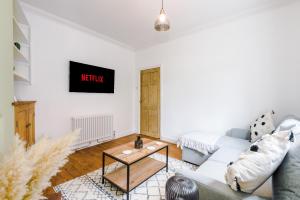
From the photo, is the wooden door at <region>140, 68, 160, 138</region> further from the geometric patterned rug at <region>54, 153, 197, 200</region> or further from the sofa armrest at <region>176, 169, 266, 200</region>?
the sofa armrest at <region>176, 169, 266, 200</region>

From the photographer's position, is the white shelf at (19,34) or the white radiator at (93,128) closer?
the white shelf at (19,34)

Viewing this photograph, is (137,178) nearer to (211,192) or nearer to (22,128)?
(211,192)

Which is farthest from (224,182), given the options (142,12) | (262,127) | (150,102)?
(150,102)

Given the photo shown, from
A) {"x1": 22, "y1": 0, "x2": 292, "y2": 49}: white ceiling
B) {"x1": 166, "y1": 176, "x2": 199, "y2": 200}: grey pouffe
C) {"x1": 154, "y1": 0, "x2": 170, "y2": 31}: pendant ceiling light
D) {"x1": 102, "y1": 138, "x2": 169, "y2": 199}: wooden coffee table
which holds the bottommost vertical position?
{"x1": 102, "y1": 138, "x2": 169, "y2": 199}: wooden coffee table

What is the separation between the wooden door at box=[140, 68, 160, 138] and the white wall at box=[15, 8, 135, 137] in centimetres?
95

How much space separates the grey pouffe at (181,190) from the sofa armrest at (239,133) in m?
2.16

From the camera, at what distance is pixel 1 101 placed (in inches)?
47.2

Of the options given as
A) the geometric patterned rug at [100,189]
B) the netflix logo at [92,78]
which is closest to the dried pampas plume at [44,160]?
the geometric patterned rug at [100,189]

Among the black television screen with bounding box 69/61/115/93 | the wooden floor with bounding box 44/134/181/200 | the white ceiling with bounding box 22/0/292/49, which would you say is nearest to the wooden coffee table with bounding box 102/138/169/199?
the wooden floor with bounding box 44/134/181/200

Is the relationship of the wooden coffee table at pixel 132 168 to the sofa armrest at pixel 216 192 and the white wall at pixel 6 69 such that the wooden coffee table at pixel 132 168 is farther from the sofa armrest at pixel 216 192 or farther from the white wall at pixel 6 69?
the white wall at pixel 6 69

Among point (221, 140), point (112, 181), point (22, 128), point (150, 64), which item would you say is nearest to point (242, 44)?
point (221, 140)

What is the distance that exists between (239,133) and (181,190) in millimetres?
2263

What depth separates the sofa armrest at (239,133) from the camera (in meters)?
2.52

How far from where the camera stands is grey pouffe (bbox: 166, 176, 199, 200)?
0.82 m
